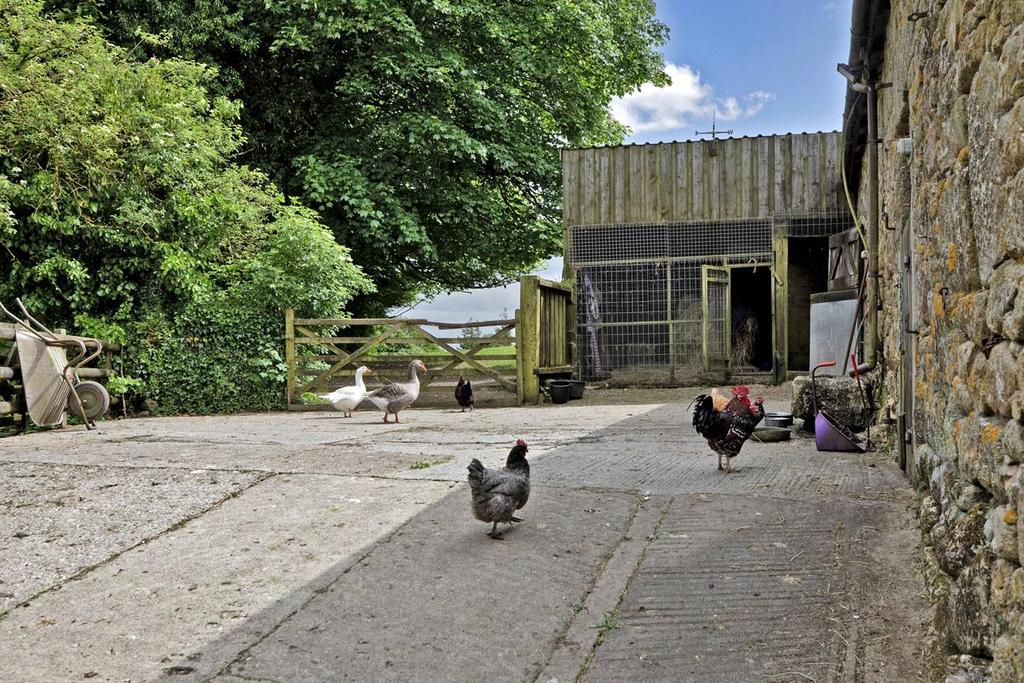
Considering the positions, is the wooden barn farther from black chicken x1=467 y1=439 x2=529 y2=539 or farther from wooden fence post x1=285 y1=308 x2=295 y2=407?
black chicken x1=467 y1=439 x2=529 y2=539

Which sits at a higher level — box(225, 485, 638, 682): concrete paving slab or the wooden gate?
the wooden gate

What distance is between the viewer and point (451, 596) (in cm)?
446

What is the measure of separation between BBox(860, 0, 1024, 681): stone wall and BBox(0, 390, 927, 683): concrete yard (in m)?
0.52

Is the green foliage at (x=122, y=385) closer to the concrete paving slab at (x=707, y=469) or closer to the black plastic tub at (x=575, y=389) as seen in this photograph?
the black plastic tub at (x=575, y=389)

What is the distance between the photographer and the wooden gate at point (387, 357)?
14.6 metres

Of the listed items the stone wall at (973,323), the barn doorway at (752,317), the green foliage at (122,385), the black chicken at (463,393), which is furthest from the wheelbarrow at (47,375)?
the barn doorway at (752,317)

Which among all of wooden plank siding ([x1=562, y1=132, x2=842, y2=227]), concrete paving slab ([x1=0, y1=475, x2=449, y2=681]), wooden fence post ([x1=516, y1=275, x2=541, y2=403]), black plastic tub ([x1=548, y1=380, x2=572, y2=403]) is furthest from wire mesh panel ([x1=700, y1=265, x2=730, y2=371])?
concrete paving slab ([x1=0, y1=475, x2=449, y2=681])

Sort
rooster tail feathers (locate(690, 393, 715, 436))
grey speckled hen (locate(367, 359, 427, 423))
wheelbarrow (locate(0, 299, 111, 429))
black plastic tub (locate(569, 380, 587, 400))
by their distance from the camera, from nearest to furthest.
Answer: rooster tail feathers (locate(690, 393, 715, 436)) → wheelbarrow (locate(0, 299, 111, 429)) → grey speckled hen (locate(367, 359, 427, 423)) → black plastic tub (locate(569, 380, 587, 400))

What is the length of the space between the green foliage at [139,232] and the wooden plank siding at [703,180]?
521 cm

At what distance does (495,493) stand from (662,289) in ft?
40.0

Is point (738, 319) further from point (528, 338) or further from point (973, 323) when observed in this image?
point (973, 323)

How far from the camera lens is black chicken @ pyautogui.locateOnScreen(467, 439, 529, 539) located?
5086mm

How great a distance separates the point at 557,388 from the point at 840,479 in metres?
8.51

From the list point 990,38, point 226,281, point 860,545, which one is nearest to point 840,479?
point 860,545
